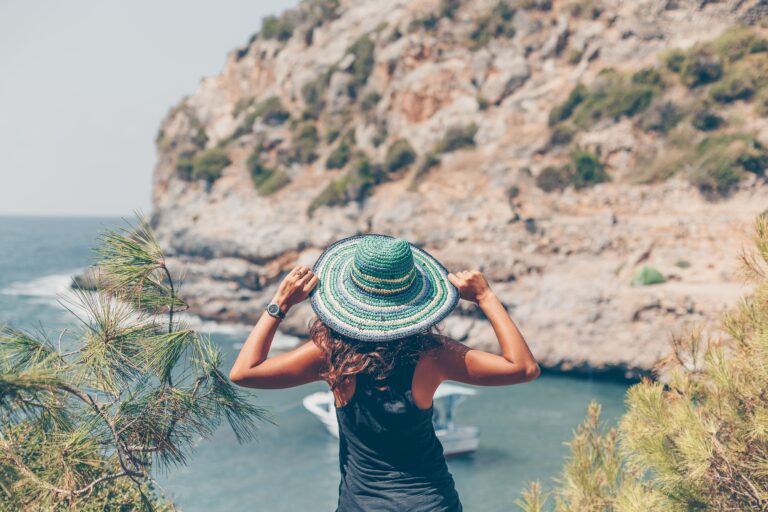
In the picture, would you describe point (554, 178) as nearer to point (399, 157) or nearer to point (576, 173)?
point (576, 173)

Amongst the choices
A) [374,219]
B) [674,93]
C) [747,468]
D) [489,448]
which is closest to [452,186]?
[374,219]

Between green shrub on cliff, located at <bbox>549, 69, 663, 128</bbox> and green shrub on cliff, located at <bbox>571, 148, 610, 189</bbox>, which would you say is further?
green shrub on cliff, located at <bbox>549, 69, 663, 128</bbox>

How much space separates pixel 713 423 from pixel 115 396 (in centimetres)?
306

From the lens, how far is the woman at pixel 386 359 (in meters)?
2.06

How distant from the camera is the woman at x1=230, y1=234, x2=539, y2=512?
81.0 inches

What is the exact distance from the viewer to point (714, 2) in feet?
114

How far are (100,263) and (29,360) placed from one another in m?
0.50

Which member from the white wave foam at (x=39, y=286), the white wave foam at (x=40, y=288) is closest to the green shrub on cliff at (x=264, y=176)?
the white wave foam at (x=40, y=288)

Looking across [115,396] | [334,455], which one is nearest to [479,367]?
[115,396]

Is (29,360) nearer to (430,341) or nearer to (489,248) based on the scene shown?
(430,341)

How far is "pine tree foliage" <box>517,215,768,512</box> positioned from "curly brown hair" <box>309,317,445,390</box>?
2.03 m

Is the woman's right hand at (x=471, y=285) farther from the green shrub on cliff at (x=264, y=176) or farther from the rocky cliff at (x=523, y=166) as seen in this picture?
the green shrub on cliff at (x=264, y=176)

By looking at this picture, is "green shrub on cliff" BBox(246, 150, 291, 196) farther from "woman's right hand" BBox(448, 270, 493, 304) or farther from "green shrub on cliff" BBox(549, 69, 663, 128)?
"woman's right hand" BBox(448, 270, 493, 304)

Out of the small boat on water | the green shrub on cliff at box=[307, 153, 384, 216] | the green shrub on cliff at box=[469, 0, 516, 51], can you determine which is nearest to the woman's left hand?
the small boat on water
